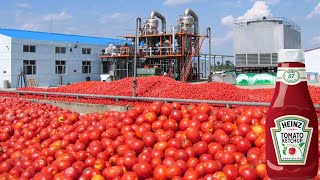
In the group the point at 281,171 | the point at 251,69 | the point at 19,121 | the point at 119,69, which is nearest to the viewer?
the point at 281,171

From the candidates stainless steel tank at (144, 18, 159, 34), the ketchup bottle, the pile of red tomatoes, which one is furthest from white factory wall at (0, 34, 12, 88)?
the ketchup bottle

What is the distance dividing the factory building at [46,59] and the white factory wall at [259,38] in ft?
64.6

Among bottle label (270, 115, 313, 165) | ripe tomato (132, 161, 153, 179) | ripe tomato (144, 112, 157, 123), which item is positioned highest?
bottle label (270, 115, 313, 165)

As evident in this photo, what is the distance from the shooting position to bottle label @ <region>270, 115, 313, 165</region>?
7.22 feet

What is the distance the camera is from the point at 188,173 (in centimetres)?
412

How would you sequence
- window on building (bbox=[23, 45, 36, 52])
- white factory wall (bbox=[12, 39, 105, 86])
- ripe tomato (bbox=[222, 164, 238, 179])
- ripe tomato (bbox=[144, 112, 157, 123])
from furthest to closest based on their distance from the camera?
window on building (bbox=[23, 45, 36, 52]) < white factory wall (bbox=[12, 39, 105, 86]) < ripe tomato (bbox=[144, 112, 157, 123]) < ripe tomato (bbox=[222, 164, 238, 179])

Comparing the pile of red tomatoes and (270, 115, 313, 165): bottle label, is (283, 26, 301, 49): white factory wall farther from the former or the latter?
(270, 115, 313, 165): bottle label

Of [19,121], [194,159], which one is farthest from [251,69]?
[194,159]

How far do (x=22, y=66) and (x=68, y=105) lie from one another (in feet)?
89.1

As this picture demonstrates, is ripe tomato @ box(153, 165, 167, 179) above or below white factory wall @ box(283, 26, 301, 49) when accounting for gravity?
below

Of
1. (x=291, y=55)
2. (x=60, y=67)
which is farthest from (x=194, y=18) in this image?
(x=291, y=55)

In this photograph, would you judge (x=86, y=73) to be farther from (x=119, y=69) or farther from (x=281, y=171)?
(x=281, y=171)

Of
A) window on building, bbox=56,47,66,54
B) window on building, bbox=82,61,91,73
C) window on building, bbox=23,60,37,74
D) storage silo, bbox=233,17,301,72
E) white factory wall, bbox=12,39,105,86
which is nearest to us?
storage silo, bbox=233,17,301,72

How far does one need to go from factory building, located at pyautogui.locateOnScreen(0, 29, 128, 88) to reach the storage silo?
64.1ft
